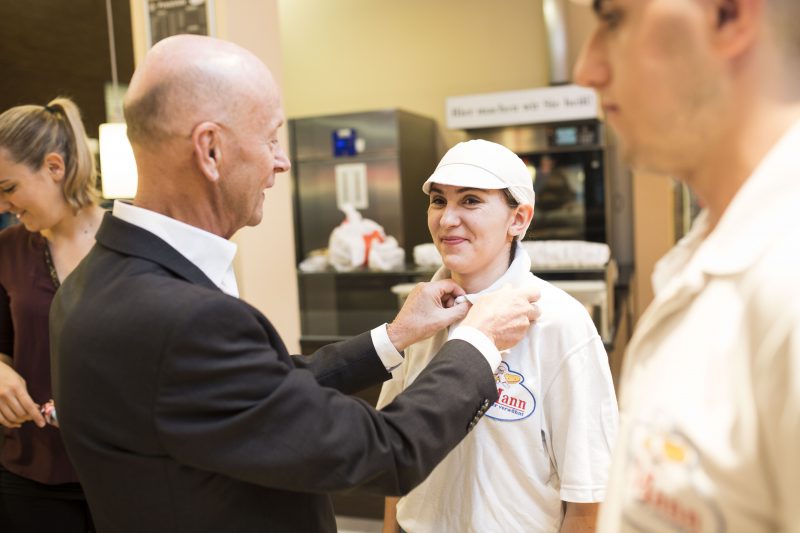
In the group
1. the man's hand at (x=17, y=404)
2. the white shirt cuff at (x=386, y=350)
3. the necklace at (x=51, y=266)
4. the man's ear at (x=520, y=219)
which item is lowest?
the man's hand at (x=17, y=404)

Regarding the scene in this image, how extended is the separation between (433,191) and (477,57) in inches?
200

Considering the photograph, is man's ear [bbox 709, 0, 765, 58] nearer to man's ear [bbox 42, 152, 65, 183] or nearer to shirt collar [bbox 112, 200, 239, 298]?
shirt collar [bbox 112, 200, 239, 298]

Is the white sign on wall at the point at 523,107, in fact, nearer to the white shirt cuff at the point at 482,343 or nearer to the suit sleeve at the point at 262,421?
the white shirt cuff at the point at 482,343

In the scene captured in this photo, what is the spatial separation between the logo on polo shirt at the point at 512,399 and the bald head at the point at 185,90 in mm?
837

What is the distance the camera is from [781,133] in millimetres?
714

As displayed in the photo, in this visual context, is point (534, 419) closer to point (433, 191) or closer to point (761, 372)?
point (433, 191)

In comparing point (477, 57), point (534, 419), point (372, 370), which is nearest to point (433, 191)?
point (372, 370)


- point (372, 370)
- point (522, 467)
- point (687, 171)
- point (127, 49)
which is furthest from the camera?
point (127, 49)

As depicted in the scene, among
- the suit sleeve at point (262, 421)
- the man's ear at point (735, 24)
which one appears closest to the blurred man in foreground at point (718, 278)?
the man's ear at point (735, 24)

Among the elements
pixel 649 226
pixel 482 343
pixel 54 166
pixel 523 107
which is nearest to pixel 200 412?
pixel 482 343

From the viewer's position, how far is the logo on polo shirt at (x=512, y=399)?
63.4 inches

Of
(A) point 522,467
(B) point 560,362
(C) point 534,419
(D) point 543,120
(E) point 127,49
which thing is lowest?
(A) point 522,467

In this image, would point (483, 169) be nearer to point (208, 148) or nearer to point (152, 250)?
point (208, 148)

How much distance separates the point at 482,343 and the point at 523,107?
433 centimetres
